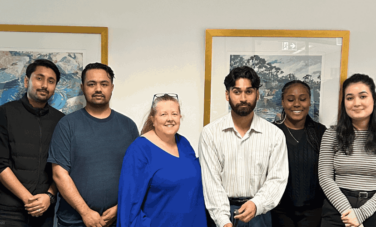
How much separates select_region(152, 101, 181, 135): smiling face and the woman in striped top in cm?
103

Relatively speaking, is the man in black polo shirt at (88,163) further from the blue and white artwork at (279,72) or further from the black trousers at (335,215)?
the black trousers at (335,215)

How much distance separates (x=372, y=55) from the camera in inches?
91.0

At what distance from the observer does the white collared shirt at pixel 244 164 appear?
1692mm

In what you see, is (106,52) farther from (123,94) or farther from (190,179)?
(190,179)

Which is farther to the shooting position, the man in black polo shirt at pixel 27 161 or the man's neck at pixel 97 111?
the man's neck at pixel 97 111

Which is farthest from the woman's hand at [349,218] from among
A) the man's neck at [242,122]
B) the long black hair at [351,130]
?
the man's neck at [242,122]

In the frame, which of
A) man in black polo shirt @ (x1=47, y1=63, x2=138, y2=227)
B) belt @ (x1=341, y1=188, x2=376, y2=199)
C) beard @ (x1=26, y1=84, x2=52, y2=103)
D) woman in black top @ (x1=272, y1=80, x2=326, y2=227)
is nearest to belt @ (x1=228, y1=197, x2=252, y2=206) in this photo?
woman in black top @ (x1=272, y1=80, x2=326, y2=227)

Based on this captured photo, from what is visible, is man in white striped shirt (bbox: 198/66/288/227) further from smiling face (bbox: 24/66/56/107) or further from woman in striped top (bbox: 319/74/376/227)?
smiling face (bbox: 24/66/56/107)

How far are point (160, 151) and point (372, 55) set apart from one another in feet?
6.59

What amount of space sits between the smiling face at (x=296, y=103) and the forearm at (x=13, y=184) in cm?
194

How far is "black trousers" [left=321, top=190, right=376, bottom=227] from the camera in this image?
5.57 ft

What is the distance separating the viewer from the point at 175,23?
7.56ft

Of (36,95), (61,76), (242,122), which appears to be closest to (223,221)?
(242,122)

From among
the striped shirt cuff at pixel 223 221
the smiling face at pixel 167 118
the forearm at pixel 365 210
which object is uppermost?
the smiling face at pixel 167 118
